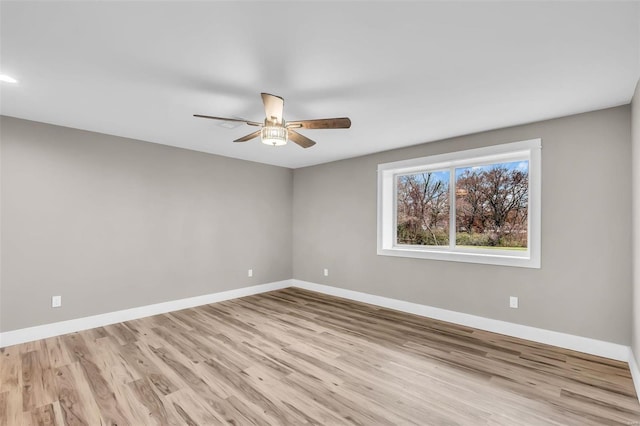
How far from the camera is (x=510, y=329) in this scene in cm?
341

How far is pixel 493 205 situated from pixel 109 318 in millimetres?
5073

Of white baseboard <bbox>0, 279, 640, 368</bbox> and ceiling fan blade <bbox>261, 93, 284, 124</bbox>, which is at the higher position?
ceiling fan blade <bbox>261, 93, 284, 124</bbox>

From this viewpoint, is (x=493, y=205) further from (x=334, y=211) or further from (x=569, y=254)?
(x=334, y=211)

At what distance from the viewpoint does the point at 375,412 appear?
2.09 meters

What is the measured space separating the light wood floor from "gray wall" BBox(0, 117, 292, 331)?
0.57 m

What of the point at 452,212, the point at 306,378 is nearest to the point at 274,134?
the point at 306,378

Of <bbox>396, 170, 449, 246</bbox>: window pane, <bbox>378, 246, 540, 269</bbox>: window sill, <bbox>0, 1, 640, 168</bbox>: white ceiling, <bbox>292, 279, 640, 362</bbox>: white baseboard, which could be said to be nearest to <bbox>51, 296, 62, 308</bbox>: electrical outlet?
<bbox>0, 1, 640, 168</bbox>: white ceiling

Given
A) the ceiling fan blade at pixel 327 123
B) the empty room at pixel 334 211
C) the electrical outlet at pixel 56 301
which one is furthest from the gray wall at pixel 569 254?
the electrical outlet at pixel 56 301

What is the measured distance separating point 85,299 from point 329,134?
361cm

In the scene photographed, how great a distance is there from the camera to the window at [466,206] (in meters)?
3.45

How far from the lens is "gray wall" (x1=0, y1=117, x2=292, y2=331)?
3.27m

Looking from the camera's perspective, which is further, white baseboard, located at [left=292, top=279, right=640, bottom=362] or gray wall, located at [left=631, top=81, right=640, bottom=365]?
white baseboard, located at [left=292, top=279, right=640, bottom=362]

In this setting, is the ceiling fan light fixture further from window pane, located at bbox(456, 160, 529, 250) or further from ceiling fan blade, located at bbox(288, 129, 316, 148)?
window pane, located at bbox(456, 160, 529, 250)

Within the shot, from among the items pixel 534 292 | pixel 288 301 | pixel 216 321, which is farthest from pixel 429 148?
pixel 216 321
